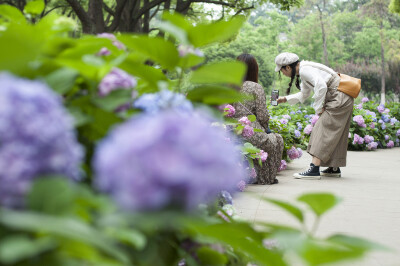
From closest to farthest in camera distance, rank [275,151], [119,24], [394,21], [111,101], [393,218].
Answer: [111,101] → [393,218] → [275,151] → [119,24] → [394,21]

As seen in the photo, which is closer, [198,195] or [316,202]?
[198,195]

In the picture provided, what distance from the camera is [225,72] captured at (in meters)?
0.90

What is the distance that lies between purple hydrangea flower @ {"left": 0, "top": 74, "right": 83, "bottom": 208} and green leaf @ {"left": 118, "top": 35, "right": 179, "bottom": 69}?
313 mm

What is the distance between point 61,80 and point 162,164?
367 millimetres

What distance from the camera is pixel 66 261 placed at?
2.08ft

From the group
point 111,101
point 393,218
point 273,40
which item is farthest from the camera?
point 273,40

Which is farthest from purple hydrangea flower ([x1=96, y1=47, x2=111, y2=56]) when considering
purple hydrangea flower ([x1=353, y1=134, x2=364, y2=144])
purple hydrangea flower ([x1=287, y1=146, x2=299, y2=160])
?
purple hydrangea flower ([x1=353, y1=134, x2=364, y2=144])

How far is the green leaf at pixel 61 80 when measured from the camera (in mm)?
842

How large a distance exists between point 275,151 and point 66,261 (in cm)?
655

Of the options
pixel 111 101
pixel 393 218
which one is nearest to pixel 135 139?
pixel 111 101

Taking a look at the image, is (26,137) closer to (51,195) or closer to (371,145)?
(51,195)

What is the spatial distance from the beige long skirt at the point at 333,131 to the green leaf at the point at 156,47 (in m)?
6.78

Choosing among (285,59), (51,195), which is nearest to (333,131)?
(285,59)

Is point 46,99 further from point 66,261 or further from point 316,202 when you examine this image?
point 316,202
